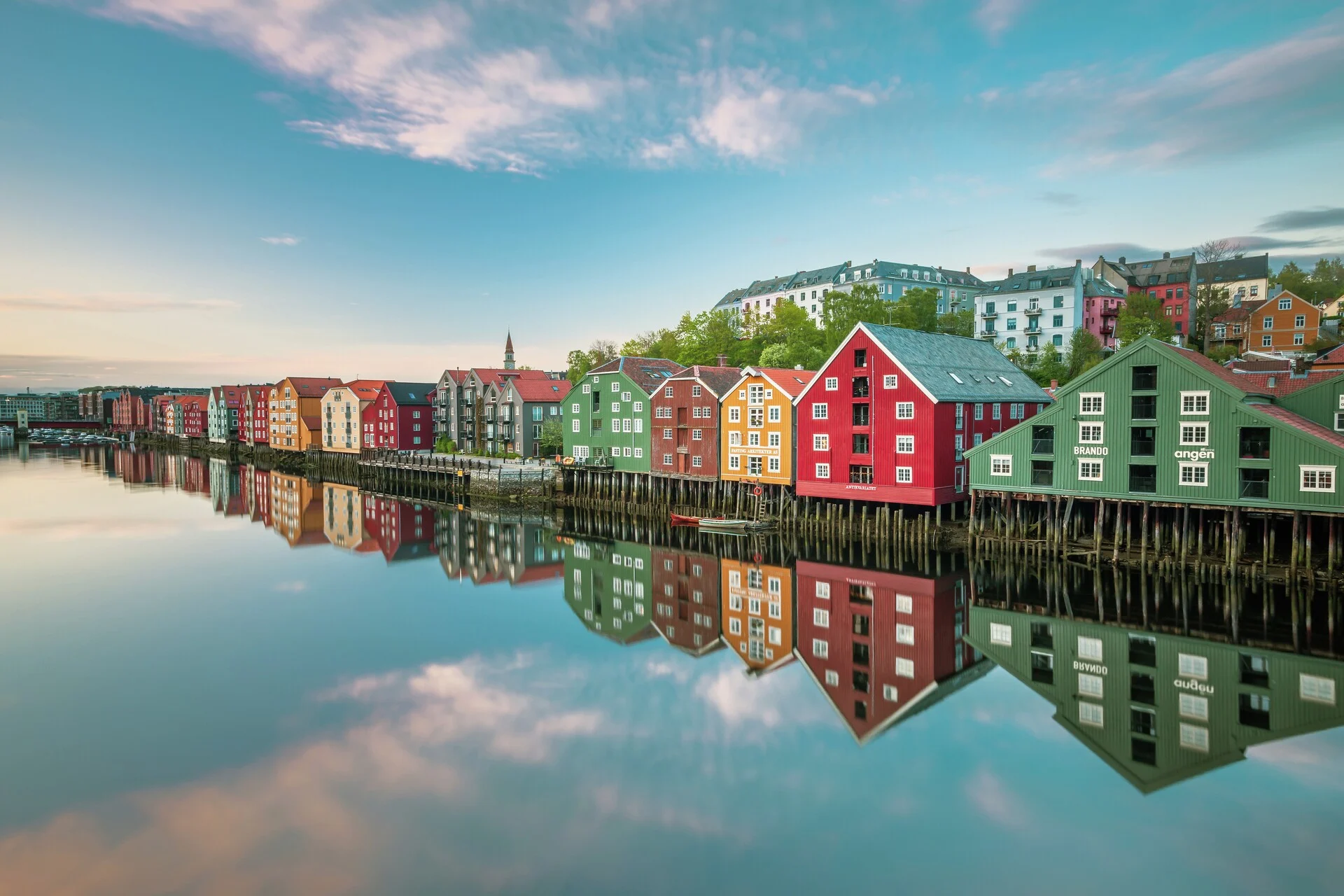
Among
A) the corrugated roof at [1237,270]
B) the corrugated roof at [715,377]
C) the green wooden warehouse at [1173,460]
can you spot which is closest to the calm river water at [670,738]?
the green wooden warehouse at [1173,460]

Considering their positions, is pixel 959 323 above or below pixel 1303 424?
above

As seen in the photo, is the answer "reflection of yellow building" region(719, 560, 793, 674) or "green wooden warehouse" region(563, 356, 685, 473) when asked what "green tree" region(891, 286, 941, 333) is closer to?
"green wooden warehouse" region(563, 356, 685, 473)

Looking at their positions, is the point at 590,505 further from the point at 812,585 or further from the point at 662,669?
the point at 662,669

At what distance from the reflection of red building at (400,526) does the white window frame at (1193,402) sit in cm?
3346

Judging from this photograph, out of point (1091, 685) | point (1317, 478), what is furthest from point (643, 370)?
point (1091, 685)

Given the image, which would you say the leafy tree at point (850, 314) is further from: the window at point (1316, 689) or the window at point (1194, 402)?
the window at point (1316, 689)

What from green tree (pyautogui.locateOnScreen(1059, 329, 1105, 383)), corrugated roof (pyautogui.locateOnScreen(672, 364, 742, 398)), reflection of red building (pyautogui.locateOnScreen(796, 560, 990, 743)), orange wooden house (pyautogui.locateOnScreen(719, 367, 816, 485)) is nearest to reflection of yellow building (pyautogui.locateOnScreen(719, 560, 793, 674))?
reflection of red building (pyautogui.locateOnScreen(796, 560, 990, 743))

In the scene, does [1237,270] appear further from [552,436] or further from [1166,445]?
[552,436]

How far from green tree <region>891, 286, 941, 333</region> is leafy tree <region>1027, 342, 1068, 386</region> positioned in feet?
28.3

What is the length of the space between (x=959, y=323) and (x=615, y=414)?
34856 mm

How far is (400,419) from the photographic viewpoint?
78188mm

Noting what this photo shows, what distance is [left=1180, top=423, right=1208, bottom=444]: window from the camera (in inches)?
1094

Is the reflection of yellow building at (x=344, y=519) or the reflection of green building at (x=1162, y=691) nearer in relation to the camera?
the reflection of green building at (x=1162, y=691)

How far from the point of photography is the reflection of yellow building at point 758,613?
22.2 metres
